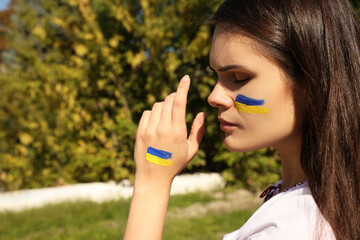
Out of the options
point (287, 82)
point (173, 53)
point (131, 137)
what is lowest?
point (131, 137)

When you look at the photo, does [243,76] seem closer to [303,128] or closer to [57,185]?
[303,128]

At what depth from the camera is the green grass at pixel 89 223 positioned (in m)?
3.90

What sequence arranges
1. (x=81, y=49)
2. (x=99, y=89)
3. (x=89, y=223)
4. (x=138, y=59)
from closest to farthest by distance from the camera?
(x=89, y=223) < (x=81, y=49) < (x=138, y=59) < (x=99, y=89)

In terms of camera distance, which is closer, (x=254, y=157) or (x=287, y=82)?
(x=287, y=82)

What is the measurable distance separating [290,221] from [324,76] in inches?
17.1

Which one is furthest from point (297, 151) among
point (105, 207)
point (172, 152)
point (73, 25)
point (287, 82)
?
point (73, 25)

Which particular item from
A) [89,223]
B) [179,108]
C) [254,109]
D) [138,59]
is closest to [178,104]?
[179,108]

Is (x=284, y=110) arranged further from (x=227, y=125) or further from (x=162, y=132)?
(x=162, y=132)

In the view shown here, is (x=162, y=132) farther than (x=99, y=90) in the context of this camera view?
No

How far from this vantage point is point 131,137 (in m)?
5.48

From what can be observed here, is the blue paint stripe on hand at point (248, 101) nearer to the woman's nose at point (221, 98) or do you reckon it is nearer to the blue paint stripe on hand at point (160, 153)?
the woman's nose at point (221, 98)

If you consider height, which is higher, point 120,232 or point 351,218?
point 351,218

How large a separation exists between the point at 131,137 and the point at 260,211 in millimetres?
4665

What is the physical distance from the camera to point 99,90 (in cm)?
577
